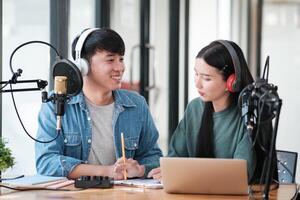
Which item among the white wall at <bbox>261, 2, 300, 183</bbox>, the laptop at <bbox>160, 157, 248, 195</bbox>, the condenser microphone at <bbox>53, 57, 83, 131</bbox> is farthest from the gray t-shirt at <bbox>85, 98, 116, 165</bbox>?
the white wall at <bbox>261, 2, 300, 183</bbox>

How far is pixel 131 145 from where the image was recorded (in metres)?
2.65

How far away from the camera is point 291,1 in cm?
507

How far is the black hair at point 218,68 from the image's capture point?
7.88 feet

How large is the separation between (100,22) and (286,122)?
5.99ft

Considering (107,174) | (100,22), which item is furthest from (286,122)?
(107,174)

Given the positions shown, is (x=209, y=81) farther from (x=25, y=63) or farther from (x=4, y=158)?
(x=25, y=63)

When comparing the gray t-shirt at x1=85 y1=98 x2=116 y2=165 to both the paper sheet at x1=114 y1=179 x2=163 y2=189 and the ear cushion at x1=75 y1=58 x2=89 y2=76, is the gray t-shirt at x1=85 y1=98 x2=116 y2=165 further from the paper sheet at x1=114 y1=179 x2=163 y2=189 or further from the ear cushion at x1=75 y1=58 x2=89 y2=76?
the paper sheet at x1=114 y1=179 x2=163 y2=189

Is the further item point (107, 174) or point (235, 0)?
point (235, 0)

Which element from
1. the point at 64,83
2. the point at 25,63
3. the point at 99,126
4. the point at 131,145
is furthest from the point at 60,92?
the point at 25,63

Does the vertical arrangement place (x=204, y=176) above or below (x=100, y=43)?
below

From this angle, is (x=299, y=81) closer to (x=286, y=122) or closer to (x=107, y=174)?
(x=286, y=122)

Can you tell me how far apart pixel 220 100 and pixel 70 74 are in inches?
23.3

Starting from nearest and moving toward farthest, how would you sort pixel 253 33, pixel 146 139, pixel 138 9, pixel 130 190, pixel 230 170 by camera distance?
1. pixel 230 170
2. pixel 130 190
3. pixel 146 139
4. pixel 138 9
5. pixel 253 33

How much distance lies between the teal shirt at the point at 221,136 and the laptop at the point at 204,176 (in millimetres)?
231
